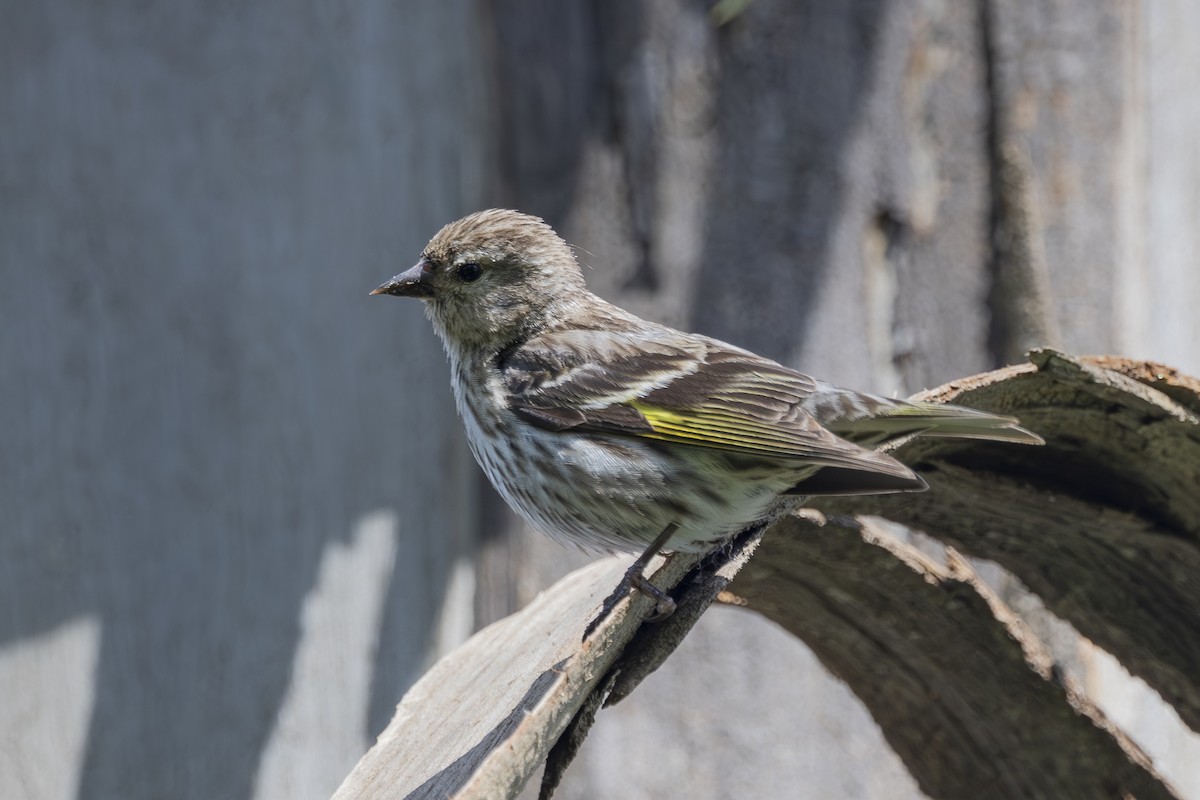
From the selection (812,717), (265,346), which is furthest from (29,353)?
→ (812,717)

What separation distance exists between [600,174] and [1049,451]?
169cm

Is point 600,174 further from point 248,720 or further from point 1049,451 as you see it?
point 248,720

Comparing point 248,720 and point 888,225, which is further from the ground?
point 888,225

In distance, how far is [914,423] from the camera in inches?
102

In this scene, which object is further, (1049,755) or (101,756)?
(101,756)

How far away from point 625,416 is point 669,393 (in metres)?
0.10

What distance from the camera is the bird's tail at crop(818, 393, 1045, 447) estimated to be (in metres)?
2.50

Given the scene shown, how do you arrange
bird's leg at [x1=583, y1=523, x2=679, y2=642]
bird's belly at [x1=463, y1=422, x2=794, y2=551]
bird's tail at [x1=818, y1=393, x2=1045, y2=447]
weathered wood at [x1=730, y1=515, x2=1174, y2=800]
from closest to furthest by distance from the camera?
bird's leg at [x1=583, y1=523, x2=679, y2=642] → bird's tail at [x1=818, y1=393, x2=1045, y2=447] → bird's belly at [x1=463, y1=422, x2=794, y2=551] → weathered wood at [x1=730, y1=515, x2=1174, y2=800]

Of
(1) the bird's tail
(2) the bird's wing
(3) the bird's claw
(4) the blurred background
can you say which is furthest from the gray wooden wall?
(3) the bird's claw

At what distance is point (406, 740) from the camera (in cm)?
269

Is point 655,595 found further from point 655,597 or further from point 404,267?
point 404,267

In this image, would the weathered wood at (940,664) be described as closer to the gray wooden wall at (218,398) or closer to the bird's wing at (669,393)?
the bird's wing at (669,393)

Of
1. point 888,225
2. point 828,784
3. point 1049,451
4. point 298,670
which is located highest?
point 888,225

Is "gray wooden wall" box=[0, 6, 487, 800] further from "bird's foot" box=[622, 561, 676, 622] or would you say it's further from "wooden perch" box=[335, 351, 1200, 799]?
"bird's foot" box=[622, 561, 676, 622]
